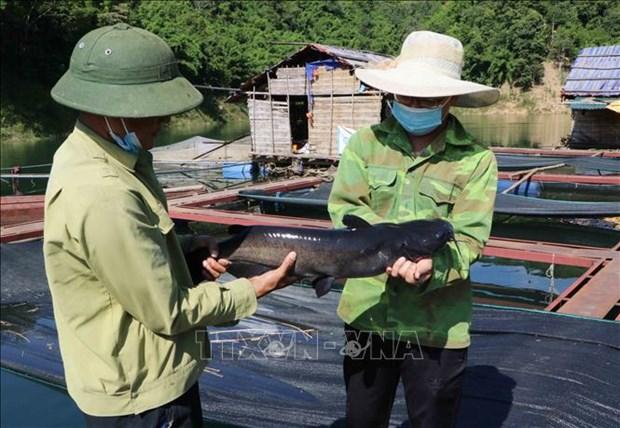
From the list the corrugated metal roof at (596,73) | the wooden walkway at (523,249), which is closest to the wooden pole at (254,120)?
the wooden walkway at (523,249)

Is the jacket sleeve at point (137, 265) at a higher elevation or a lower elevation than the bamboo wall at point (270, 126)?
higher

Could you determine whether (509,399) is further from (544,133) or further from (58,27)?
(58,27)

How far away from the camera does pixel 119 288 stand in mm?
1651

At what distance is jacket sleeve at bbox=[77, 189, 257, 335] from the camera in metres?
1.58

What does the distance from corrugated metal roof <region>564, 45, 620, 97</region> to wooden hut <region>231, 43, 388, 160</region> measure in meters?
6.42

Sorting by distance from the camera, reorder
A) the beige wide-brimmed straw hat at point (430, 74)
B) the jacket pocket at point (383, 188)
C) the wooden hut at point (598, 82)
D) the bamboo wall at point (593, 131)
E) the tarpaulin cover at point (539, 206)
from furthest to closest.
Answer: the bamboo wall at point (593, 131) → the tarpaulin cover at point (539, 206) → the wooden hut at point (598, 82) → the jacket pocket at point (383, 188) → the beige wide-brimmed straw hat at point (430, 74)

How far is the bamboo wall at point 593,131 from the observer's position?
12168 mm

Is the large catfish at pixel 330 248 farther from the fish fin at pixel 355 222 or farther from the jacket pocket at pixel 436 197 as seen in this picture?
the jacket pocket at pixel 436 197

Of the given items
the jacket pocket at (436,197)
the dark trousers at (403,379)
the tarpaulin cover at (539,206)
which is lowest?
the tarpaulin cover at (539,206)

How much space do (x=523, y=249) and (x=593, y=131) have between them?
1043 centimetres

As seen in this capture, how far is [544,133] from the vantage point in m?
18.2

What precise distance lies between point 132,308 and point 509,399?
8.19ft

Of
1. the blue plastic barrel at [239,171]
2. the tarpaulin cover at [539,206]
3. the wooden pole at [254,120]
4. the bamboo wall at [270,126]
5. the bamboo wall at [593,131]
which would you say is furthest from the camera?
the wooden pole at [254,120]

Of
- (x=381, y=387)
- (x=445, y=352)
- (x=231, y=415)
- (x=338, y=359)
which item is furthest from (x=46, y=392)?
(x=445, y=352)
